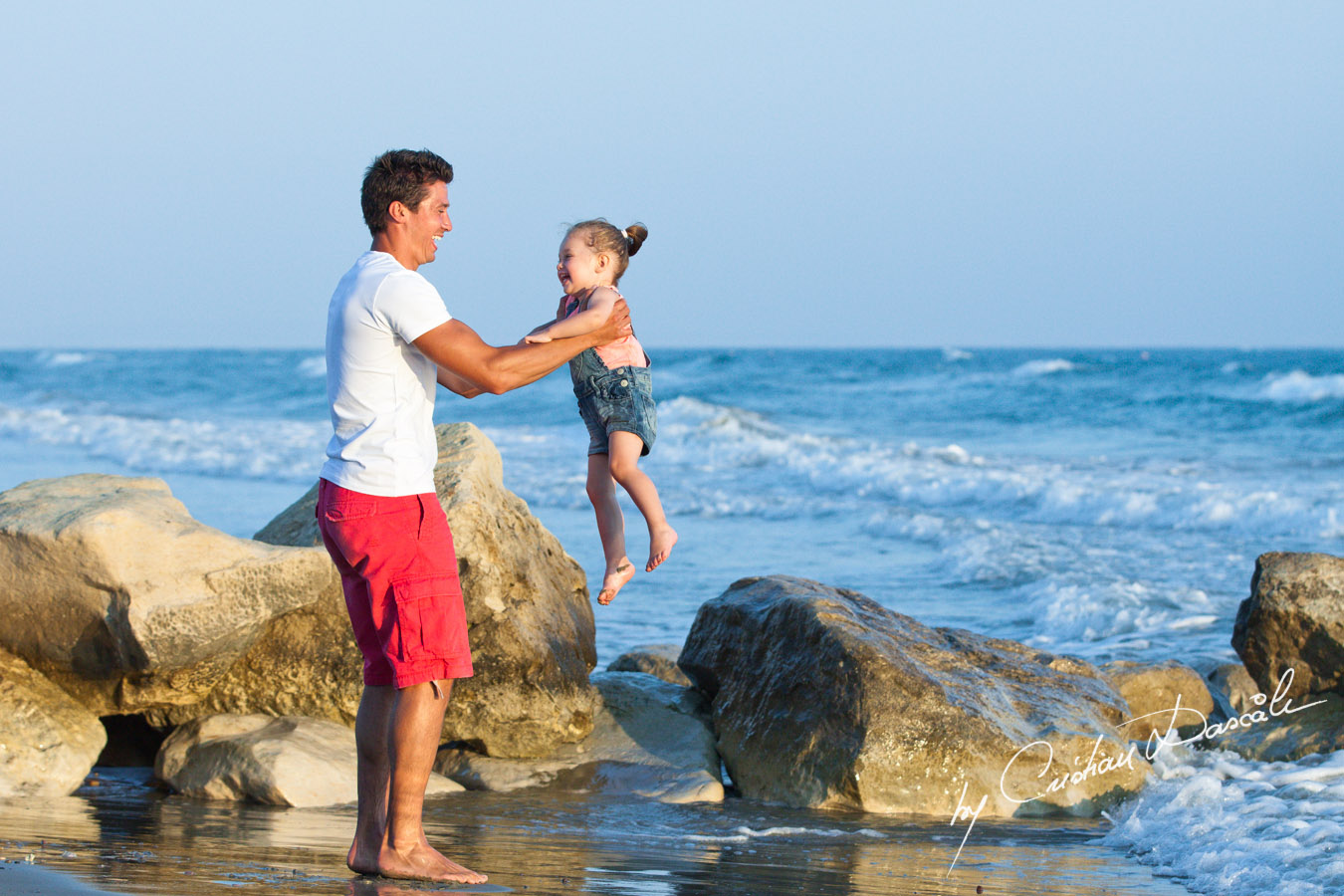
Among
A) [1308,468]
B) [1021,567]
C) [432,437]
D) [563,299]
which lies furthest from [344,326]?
[1308,468]

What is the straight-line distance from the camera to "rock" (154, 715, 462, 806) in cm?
511

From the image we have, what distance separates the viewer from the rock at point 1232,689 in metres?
7.13

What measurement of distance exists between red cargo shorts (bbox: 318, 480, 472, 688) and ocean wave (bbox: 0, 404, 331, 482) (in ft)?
50.5

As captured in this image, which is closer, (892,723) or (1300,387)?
(892,723)

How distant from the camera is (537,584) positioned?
6035 millimetres

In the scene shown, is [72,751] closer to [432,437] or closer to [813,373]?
[432,437]

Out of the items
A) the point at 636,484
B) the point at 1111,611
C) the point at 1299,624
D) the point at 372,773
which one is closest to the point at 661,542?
the point at 636,484

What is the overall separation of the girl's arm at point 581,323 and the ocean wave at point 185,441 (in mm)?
15121

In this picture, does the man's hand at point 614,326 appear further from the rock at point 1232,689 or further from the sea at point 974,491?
the rock at point 1232,689

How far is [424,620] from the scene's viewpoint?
12.4 feet

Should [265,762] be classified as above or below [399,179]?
below

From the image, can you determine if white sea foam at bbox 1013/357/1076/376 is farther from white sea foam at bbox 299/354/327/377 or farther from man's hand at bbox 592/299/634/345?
man's hand at bbox 592/299/634/345

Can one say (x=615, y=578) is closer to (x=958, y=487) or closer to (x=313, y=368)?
(x=958, y=487)

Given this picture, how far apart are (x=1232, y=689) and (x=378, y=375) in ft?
19.0
